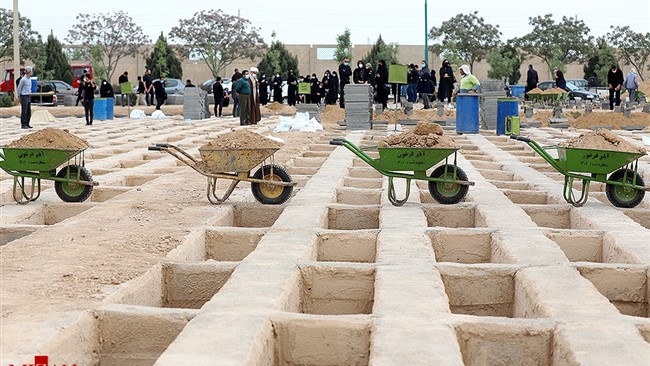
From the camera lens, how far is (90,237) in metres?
7.00

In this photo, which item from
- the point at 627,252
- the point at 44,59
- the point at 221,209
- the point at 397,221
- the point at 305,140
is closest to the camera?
the point at 627,252

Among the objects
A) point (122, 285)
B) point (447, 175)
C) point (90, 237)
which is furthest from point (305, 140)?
point (122, 285)

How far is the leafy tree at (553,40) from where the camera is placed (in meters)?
61.1

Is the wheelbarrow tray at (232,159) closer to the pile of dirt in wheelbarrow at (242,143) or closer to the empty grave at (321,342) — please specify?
the pile of dirt in wheelbarrow at (242,143)

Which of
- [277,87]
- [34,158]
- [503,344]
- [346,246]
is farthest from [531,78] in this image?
[503,344]

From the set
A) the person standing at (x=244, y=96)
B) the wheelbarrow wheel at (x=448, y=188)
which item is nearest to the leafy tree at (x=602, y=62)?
the person standing at (x=244, y=96)

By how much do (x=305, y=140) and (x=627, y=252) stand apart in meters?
11.4

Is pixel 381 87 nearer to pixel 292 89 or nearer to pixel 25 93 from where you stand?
pixel 292 89

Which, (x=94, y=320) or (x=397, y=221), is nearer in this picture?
(x=94, y=320)

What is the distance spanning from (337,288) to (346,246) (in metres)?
1.32

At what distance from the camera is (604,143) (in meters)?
8.67

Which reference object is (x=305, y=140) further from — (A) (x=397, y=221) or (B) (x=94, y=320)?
(B) (x=94, y=320)

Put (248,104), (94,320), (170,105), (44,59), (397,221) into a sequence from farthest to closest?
(44,59) → (170,105) → (248,104) → (397,221) → (94,320)

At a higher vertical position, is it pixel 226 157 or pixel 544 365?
pixel 226 157
